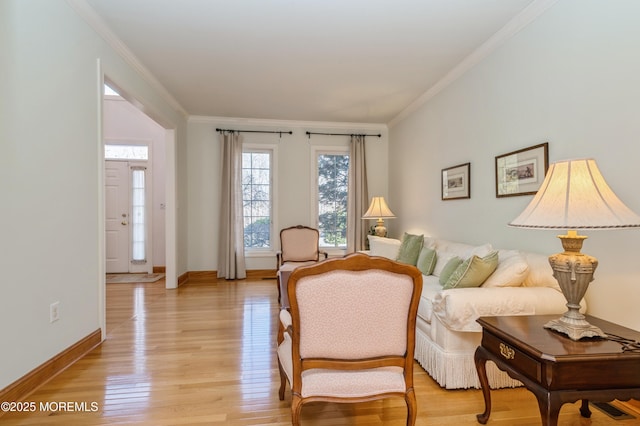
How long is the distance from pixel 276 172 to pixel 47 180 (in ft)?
12.7

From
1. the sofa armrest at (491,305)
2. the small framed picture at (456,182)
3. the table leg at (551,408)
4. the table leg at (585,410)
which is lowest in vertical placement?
the table leg at (585,410)

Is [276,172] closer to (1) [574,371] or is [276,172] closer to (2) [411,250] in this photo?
(2) [411,250]

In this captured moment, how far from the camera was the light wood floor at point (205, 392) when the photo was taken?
71.5 inches

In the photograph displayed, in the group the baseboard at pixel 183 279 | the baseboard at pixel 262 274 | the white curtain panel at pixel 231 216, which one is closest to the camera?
the baseboard at pixel 183 279

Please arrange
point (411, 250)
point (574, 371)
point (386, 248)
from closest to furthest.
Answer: point (574, 371) < point (411, 250) < point (386, 248)

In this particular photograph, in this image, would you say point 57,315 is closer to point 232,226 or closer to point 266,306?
point 266,306

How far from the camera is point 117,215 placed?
6.20 metres

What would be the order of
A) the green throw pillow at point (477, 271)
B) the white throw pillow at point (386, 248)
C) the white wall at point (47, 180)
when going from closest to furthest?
the white wall at point (47, 180) < the green throw pillow at point (477, 271) < the white throw pillow at point (386, 248)

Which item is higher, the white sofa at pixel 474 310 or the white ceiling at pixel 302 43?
the white ceiling at pixel 302 43

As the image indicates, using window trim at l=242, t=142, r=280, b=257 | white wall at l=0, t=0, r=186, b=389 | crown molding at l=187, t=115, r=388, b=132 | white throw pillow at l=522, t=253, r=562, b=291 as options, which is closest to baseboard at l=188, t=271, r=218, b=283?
window trim at l=242, t=142, r=280, b=257

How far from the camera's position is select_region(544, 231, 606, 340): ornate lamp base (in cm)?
148

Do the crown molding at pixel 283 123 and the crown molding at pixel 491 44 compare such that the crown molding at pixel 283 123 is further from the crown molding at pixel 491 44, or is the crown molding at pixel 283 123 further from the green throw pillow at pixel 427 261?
the green throw pillow at pixel 427 261

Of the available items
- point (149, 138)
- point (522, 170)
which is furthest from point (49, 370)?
point (149, 138)

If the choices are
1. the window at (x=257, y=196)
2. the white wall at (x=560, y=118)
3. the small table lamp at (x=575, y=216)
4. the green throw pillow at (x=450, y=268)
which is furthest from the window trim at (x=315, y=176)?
the small table lamp at (x=575, y=216)
